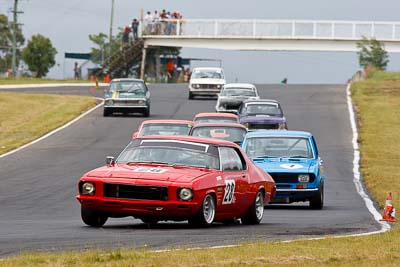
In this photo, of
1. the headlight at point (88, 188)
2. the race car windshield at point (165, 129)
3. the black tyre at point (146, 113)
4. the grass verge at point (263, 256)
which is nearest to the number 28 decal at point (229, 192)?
the headlight at point (88, 188)

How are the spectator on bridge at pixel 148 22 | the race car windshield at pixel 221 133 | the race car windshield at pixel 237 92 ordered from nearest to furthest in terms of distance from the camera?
the race car windshield at pixel 221 133 → the race car windshield at pixel 237 92 → the spectator on bridge at pixel 148 22

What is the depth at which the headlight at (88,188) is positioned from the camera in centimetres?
1561

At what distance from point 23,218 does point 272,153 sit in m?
6.51

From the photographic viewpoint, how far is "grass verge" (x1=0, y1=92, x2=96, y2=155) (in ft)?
138

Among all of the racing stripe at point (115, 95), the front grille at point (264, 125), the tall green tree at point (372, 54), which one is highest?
the tall green tree at point (372, 54)

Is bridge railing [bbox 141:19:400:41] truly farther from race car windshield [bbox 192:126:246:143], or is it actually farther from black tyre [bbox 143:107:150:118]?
race car windshield [bbox 192:126:246:143]

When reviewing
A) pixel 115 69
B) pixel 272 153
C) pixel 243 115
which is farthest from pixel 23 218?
pixel 115 69

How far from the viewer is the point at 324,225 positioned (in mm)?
17297

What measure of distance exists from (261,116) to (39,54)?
7228 centimetres

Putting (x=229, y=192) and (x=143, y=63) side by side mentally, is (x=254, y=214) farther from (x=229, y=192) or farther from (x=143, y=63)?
(x=143, y=63)

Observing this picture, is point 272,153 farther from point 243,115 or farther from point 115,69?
point 115,69

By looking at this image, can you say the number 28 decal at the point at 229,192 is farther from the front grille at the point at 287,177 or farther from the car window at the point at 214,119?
the car window at the point at 214,119

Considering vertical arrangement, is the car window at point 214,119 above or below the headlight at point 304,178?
above

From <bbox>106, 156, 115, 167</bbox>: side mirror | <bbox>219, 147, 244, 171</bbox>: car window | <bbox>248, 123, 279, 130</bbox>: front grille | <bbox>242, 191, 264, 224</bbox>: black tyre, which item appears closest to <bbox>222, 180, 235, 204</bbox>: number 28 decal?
<bbox>219, 147, 244, 171</bbox>: car window
